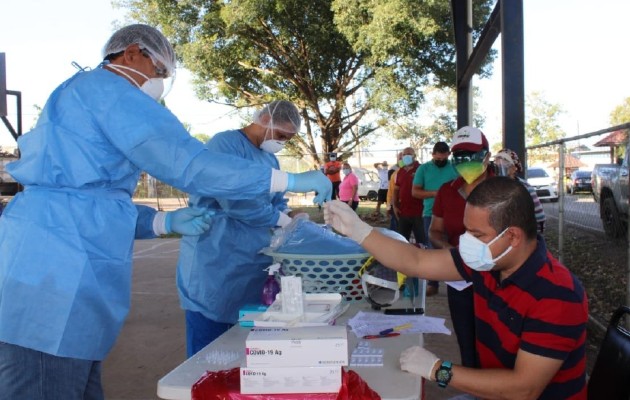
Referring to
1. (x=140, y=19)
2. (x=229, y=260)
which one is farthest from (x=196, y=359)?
(x=140, y=19)

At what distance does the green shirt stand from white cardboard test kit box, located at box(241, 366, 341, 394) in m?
4.67

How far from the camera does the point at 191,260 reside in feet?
7.97

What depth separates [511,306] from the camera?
5.16 ft

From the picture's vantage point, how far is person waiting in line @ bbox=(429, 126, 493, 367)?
9.72ft

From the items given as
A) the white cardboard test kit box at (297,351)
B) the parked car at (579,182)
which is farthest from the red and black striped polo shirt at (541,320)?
the parked car at (579,182)

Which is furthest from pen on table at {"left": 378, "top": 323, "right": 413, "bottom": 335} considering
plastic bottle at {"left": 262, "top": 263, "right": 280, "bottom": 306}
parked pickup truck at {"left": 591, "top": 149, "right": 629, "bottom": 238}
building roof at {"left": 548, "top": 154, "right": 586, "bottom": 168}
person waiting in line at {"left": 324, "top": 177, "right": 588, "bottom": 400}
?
building roof at {"left": 548, "top": 154, "right": 586, "bottom": 168}

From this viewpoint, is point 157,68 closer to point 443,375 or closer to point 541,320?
point 443,375

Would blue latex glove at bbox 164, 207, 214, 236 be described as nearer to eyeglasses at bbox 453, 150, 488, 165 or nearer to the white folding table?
the white folding table

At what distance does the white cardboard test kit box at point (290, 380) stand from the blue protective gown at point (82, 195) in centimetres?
53

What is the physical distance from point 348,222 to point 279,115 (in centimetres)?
101

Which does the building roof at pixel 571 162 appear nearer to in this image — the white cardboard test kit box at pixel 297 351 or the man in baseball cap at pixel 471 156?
the man in baseball cap at pixel 471 156

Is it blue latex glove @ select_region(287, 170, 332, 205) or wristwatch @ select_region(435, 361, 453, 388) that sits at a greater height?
blue latex glove @ select_region(287, 170, 332, 205)

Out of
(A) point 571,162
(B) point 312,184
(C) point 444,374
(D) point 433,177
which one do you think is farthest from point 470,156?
(D) point 433,177

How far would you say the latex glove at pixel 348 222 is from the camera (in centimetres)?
180
